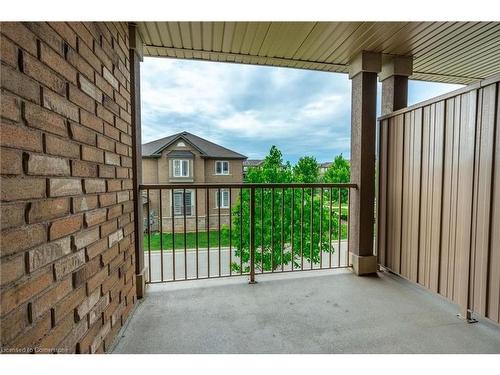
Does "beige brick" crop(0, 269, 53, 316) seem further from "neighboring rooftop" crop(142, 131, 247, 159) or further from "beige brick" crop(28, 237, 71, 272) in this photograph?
"neighboring rooftop" crop(142, 131, 247, 159)

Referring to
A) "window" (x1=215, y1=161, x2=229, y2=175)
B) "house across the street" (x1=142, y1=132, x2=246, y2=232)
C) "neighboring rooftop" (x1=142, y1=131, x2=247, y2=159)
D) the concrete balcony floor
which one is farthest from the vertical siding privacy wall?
"window" (x1=215, y1=161, x2=229, y2=175)

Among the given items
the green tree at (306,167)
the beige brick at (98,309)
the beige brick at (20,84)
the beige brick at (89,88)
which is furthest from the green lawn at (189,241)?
the beige brick at (20,84)

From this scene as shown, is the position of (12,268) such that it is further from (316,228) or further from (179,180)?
(179,180)

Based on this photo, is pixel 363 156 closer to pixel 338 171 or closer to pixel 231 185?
pixel 231 185

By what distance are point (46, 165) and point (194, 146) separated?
32.9 feet

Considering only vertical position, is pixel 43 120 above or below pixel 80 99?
below

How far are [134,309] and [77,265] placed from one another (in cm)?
108

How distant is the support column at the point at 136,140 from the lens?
6.85ft

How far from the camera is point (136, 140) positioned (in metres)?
2.14

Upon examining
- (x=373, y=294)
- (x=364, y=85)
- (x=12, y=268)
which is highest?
(x=364, y=85)

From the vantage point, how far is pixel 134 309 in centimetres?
195

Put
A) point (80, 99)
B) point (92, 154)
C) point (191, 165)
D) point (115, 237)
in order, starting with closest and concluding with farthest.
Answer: point (80, 99) < point (92, 154) < point (115, 237) < point (191, 165)

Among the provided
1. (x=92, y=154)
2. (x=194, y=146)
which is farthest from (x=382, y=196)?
(x=194, y=146)
